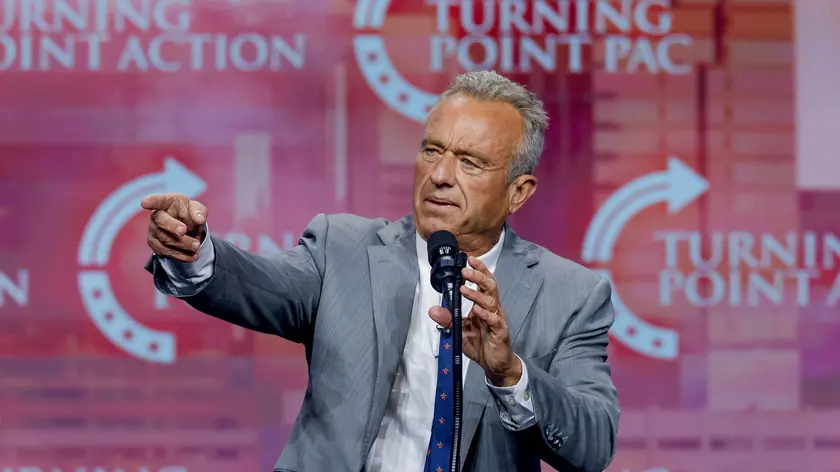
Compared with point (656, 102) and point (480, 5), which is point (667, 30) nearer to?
point (656, 102)

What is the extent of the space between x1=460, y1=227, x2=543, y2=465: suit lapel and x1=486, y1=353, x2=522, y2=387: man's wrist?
203 mm

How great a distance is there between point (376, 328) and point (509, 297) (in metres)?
0.25

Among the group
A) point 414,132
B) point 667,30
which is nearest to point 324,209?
point 414,132

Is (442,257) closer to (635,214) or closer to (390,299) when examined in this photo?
(390,299)

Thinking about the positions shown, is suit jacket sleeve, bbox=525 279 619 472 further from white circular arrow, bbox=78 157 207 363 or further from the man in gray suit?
white circular arrow, bbox=78 157 207 363

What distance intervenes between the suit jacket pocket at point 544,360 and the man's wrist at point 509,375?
29 cm

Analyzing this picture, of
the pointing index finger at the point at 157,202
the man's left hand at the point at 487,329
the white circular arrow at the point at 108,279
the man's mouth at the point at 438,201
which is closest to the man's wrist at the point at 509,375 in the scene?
the man's left hand at the point at 487,329

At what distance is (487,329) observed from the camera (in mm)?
1456

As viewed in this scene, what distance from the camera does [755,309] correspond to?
3.17 metres

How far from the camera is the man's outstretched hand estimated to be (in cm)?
152

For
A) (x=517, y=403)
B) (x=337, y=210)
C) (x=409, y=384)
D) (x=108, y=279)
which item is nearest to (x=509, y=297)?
(x=409, y=384)

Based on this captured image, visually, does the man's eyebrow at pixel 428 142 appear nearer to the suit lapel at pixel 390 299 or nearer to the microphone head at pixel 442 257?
the suit lapel at pixel 390 299

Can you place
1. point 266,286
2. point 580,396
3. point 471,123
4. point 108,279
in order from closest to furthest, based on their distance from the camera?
1. point 580,396
2. point 266,286
3. point 471,123
4. point 108,279

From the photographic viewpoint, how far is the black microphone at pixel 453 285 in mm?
1404
